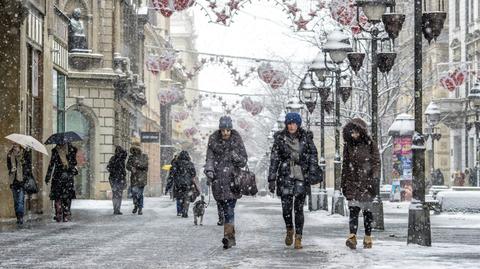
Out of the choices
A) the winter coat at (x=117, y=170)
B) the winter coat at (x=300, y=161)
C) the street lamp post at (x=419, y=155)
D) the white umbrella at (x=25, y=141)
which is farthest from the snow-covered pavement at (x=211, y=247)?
the winter coat at (x=117, y=170)

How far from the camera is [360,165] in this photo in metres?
15.3

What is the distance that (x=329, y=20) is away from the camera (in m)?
53.8

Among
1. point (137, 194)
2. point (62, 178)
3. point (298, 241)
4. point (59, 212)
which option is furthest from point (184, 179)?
point (298, 241)

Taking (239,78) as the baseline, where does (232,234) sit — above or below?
below

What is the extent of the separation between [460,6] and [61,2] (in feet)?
97.2

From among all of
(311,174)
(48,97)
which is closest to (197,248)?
(311,174)

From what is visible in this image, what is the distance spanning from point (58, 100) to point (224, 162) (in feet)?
65.2

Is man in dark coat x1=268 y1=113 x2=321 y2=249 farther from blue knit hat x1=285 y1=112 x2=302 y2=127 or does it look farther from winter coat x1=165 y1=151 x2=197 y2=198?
winter coat x1=165 y1=151 x2=197 y2=198

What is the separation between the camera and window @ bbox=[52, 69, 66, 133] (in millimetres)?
33919

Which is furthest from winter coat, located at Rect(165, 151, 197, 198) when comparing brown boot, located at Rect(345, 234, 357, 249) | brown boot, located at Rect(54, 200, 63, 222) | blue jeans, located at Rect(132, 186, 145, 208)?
brown boot, located at Rect(345, 234, 357, 249)

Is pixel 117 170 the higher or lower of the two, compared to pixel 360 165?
lower

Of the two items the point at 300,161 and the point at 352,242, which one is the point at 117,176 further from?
the point at 352,242

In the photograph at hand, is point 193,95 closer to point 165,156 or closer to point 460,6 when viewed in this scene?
point 165,156

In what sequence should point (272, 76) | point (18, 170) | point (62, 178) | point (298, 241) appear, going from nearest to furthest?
point (298, 241)
point (18, 170)
point (62, 178)
point (272, 76)
